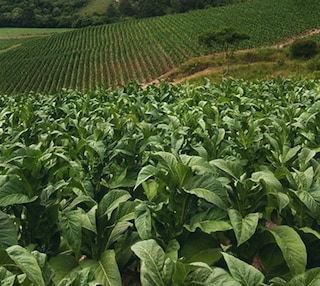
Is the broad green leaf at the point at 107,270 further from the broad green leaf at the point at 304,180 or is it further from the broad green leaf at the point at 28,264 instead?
the broad green leaf at the point at 304,180

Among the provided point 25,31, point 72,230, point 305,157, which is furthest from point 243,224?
point 25,31

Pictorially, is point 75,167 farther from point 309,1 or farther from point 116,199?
point 309,1

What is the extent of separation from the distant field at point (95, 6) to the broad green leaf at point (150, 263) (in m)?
114

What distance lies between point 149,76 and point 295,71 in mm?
13620

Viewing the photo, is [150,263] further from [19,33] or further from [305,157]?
[19,33]

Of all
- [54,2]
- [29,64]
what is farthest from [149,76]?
[54,2]

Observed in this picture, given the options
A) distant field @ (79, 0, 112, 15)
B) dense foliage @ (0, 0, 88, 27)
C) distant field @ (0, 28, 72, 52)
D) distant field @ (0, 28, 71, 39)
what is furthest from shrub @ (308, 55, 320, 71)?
distant field @ (79, 0, 112, 15)

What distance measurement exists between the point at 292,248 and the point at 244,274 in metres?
0.74

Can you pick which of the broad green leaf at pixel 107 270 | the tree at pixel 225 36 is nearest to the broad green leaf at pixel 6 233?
the broad green leaf at pixel 107 270

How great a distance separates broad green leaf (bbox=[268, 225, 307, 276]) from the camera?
250cm

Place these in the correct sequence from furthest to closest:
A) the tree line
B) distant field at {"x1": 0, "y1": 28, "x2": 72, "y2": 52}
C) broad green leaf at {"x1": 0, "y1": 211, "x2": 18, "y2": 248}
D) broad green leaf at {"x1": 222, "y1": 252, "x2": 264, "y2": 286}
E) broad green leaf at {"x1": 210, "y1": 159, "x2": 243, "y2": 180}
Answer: the tree line → distant field at {"x1": 0, "y1": 28, "x2": 72, "y2": 52} → broad green leaf at {"x1": 210, "y1": 159, "x2": 243, "y2": 180} → broad green leaf at {"x1": 0, "y1": 211, "x2": 18, "y2": 248} → broad green leaf at {"x1": 222, "y1": 252, "x2": 264, "y2": 286}

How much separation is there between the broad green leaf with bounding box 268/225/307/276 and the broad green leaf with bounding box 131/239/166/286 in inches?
35.0

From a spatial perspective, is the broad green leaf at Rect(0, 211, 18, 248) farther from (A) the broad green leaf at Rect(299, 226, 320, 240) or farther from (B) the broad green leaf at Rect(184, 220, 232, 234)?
(A) the broad green leaf at Rect(299, 226, 320, 240)

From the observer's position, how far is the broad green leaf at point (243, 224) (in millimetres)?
2535
